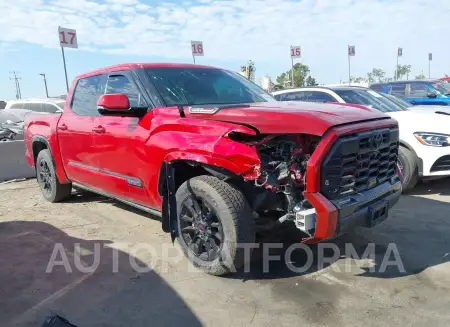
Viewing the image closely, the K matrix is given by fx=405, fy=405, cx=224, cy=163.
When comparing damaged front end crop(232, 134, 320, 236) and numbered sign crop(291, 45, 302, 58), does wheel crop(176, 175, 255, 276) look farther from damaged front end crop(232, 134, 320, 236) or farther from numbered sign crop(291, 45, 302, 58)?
numbered sign crop(291, 45, 302, 58)

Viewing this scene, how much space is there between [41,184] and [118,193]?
2.37 m

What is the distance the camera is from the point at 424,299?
9.99 ft

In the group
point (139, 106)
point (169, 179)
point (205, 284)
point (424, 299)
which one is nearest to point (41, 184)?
point (139, 106)

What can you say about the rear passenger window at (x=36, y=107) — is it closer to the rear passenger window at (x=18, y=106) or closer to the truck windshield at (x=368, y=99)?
the rear passenger window at (x=18, y=106)

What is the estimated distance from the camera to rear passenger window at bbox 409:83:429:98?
38.9ft

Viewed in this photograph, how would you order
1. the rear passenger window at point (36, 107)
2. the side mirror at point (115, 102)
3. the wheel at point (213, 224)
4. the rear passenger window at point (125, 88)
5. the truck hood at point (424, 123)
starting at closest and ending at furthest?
the wheel at point (213, 224) < the side mirror at point (115, 102) < the rear passenger window at point (125, 88) < the truck hood at point (424, 123) < the rear passenger window at point (36, 107)

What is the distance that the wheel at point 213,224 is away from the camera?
125 inches

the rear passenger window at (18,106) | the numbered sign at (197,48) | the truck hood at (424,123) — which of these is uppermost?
the numbered sign at (197,48)

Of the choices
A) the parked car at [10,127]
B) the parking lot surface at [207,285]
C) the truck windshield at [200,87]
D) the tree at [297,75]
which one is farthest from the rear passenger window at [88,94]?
the tree at [297,75]

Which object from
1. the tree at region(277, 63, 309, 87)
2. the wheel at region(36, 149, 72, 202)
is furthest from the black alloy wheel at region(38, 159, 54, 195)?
the tree at region(277, 63, 309, 87)

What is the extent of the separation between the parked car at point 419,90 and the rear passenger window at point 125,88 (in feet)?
29.7

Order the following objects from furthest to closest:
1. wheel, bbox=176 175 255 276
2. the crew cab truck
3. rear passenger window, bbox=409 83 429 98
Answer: rear passenger window, bbox=409 83 429 98 → wheel, bbox=176 175 255 276 → the crew cab truck

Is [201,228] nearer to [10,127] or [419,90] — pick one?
[419,90]

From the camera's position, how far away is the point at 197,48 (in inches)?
591
